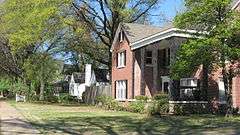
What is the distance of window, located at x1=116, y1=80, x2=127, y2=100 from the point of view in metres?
42.3

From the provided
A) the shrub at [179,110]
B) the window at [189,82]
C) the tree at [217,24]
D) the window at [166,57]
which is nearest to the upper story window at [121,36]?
the window at [166,57]

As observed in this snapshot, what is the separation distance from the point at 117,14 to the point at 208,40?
27571mm

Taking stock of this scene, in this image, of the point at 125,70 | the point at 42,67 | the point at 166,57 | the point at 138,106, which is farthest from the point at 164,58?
the point at 42,67

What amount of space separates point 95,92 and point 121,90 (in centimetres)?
738

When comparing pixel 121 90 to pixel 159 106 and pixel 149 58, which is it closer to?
pixel 149 58

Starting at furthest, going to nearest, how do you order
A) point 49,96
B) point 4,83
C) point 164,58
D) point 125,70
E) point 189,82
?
point 4,83 < point 49,96 < point 125,70 < point 164,58 < point 189,82

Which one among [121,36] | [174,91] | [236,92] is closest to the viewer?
[236,92]

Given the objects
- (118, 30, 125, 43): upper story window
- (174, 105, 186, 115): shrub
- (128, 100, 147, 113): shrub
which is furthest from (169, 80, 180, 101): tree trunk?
(118, 30, 125, 43): upper story window

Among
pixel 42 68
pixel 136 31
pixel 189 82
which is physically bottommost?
pixel 189 82

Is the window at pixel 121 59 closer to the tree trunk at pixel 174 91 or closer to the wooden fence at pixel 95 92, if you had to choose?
the wooden fence at pixel 95 92

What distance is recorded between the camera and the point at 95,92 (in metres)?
50.3

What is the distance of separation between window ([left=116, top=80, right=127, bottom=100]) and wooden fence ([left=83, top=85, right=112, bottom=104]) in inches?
64.6

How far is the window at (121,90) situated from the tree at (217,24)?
17.2 m

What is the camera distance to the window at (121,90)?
139ft
